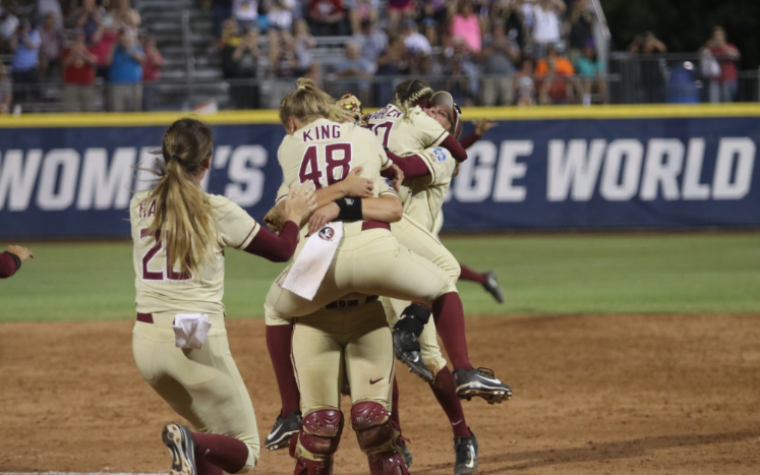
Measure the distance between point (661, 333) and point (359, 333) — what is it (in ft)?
21.5

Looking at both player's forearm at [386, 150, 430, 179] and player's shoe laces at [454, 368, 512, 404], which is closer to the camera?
player's shoe laces at [454, 368, 512, 404]

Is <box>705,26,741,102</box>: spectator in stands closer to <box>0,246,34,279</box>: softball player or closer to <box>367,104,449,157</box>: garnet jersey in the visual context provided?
<box>367,104,449,157</box>: garnet jersey

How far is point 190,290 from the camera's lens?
4586 millimetres

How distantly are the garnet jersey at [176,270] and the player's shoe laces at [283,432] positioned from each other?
103 cm

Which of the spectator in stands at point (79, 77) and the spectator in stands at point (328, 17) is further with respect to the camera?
the spectator in stands at point (328, 17)

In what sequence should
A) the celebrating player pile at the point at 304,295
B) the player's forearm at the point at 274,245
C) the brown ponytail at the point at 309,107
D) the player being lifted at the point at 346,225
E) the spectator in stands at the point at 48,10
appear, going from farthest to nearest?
the spectator in stands at the point at 48,10 < the brown ponytail at the point at 309,107 < the player being lifted at the point at 346,225 < the player's forearm at the point at 274,245 < the celebrating player pile at the point at 304,295

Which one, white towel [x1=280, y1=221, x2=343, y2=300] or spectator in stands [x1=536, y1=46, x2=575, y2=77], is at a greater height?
white towel [x1=280, y1=221, x2=343, y2=300]

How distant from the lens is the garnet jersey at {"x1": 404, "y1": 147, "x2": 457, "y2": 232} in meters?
6.19

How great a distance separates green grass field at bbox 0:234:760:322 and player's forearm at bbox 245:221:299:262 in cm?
764

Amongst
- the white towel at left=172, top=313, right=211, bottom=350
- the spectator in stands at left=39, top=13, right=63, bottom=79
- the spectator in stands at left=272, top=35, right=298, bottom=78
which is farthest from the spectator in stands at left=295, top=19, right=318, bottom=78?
the white towel at left=172, top=313, right=211, bottom=350

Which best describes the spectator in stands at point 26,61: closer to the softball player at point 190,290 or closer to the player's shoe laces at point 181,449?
the softball player at point 190,290

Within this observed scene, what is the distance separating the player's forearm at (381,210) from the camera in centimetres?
500

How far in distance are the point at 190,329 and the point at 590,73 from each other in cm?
1606

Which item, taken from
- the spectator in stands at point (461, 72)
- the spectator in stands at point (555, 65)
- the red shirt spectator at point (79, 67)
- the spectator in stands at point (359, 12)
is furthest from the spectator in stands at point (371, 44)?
the red shirt spectator at point (79, 67)
